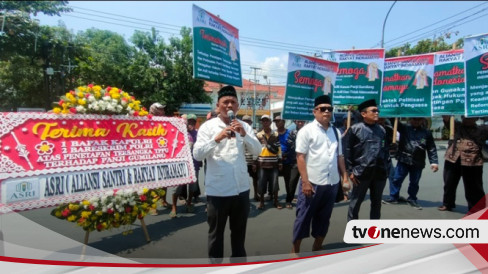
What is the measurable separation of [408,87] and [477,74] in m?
1.36

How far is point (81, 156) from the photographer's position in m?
2.37

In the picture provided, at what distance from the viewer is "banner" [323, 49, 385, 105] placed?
14.6 ft

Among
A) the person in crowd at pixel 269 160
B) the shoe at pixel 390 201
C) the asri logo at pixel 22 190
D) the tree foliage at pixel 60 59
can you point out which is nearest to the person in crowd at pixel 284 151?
the person in crowd at pixel 269 160

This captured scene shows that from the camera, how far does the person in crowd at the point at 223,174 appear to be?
2.29m

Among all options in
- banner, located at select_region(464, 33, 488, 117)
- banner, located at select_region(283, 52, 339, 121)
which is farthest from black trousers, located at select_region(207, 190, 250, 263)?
banner, located at select_region(464, 33, 488, 117)

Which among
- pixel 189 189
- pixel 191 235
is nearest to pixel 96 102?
pixel 191 235

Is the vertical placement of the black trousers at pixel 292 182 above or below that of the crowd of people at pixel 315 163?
below

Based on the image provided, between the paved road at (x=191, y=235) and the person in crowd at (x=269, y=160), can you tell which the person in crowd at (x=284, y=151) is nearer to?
the person in crowd at (x=269, y=160)

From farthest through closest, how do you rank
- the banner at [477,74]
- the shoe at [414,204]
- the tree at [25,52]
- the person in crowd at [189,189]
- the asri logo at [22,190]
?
the shoe at [414,204]
the person in crowd at [189,189]
the banner at [477,74]
the tree at [25,52]
the asri logo at [22,190]

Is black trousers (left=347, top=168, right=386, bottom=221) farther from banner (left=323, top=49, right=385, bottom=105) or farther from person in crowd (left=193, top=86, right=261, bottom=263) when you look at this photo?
banner (left=323, top=49, right=385, bottom=105)

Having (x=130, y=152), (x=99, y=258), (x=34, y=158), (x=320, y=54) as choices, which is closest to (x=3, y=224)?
(x=34, y=158)

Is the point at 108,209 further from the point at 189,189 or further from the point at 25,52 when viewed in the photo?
the point at 189,189

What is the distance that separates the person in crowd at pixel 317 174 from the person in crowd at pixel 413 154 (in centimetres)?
262

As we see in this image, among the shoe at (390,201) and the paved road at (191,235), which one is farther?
the shoe at (390,201)
